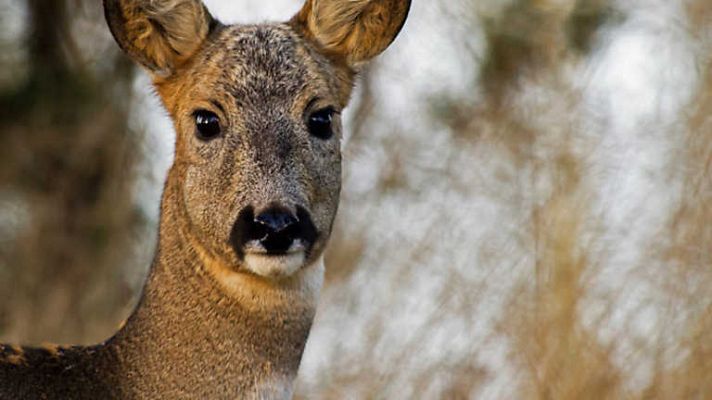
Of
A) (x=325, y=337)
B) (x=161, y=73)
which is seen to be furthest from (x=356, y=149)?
(x=161, y=73)

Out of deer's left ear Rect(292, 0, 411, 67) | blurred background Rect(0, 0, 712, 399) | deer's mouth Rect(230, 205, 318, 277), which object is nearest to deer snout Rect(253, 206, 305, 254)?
deer's mouth Rect(230, 205, 318, 277)

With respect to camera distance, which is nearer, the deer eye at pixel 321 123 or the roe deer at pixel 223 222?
the roe deer at pixel 223 222

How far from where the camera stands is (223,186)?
601 centimetres

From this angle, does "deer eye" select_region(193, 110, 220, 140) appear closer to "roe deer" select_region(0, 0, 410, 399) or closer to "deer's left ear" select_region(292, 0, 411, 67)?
"roe deer" select_region(0, 0, 410, 399)

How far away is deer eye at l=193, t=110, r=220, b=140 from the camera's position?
244 inches

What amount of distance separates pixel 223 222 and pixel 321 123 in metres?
0.67

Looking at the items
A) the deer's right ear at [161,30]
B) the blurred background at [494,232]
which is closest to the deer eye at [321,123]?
the deer's right ear at [161,30]

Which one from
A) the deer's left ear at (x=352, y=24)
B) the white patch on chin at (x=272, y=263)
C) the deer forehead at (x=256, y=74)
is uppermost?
the deer's left ear at (x=352, y=24)

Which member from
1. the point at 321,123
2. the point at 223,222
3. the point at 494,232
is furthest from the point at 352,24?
the point at 494,232

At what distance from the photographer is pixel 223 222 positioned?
591cm

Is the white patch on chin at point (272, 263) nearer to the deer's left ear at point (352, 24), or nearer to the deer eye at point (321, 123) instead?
the deer eye at point (321, 123)

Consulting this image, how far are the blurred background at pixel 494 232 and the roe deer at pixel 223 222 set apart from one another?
3682mm

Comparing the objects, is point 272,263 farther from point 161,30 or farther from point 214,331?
point 161,30

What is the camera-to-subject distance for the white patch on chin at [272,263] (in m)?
5.73
